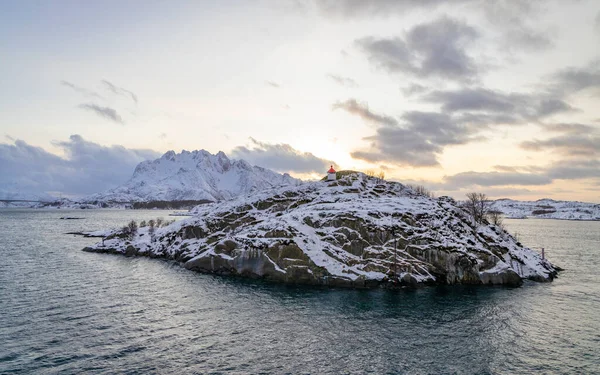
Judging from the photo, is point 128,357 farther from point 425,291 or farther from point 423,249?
point 423,249

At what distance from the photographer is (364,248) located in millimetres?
66562

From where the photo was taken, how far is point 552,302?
50438 millimetres

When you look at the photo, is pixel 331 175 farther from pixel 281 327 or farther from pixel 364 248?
pixel 281 327

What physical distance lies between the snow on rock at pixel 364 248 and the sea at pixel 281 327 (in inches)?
150

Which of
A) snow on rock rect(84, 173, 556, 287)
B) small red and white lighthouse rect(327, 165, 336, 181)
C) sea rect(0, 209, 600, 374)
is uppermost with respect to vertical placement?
small red and white lighthouse rect(327, 165, 336, 181)

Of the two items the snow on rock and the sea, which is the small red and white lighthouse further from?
the sea

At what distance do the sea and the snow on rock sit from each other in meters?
3.80

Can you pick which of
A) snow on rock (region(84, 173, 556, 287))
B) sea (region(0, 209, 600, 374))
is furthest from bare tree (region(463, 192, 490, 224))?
sea (region(0, 209, 600, 374))

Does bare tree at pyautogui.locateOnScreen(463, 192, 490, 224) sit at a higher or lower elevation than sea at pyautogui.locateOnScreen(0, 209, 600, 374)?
higher

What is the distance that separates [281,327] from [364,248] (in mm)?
31472

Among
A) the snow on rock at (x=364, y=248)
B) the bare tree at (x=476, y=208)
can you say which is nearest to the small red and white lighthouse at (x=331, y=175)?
the snow on rock at (x=364, y=248)

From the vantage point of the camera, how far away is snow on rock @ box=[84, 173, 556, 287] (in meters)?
61.2

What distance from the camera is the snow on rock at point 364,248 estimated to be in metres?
61.2

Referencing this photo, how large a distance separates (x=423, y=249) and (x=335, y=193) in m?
36.2
